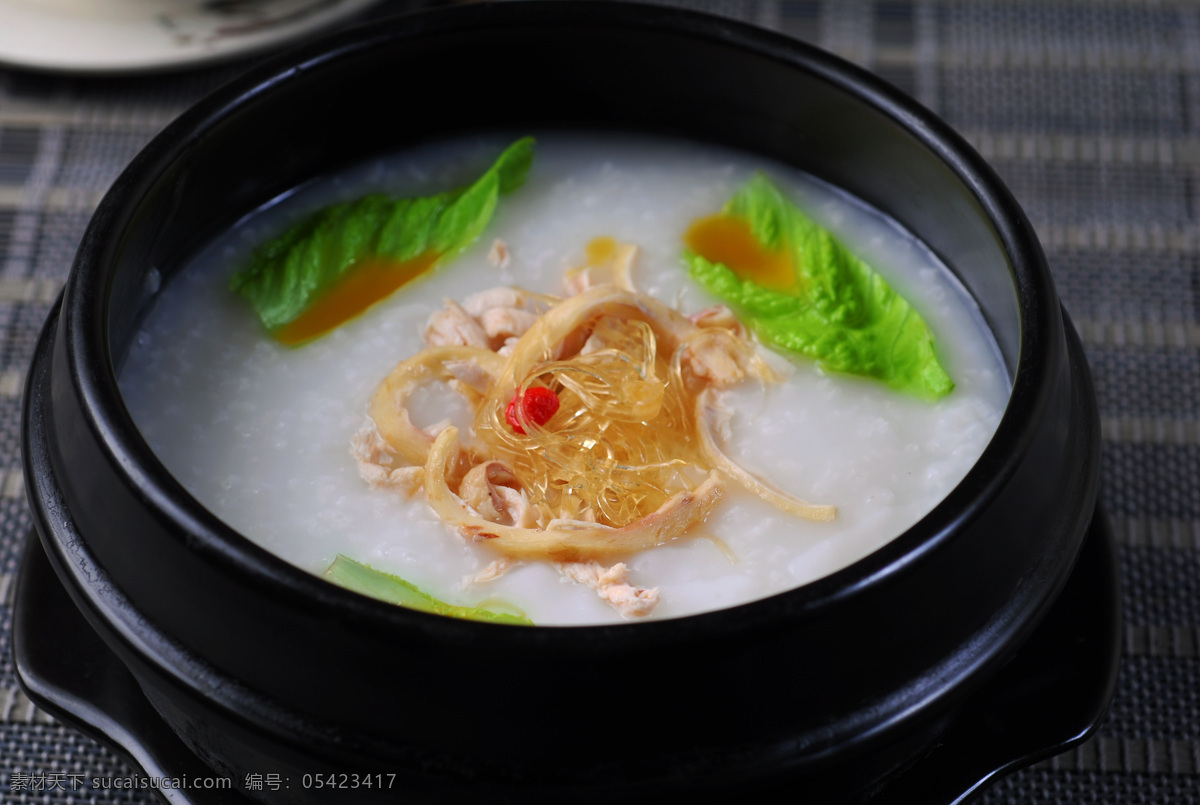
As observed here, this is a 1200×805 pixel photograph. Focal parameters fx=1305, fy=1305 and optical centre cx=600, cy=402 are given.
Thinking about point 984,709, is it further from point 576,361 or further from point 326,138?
point 326,138

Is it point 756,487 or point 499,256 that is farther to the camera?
point 499,256

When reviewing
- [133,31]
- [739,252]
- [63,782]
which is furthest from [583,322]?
[133,31]

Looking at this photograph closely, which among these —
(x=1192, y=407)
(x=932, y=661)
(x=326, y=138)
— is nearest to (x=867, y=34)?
(x=1192, y=407)

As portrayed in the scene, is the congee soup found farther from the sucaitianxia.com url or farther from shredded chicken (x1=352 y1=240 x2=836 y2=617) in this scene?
the sucaitianxia.com url

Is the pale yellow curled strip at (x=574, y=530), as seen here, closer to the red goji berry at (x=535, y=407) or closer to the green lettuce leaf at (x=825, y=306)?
the red goji berry at (x=535, y=407)

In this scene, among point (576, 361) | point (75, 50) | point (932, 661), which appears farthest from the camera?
point (75, 50)

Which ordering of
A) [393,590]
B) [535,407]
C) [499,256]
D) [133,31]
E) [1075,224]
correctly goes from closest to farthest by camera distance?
1. [393,590]
2. [535,407]
3. [499,256]
4. [1075,224]
5. [133,31]

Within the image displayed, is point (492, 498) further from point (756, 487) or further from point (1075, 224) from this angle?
point (1075, 224)

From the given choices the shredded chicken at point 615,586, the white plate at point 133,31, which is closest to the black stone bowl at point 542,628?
the shredded chicken at point 615,586
